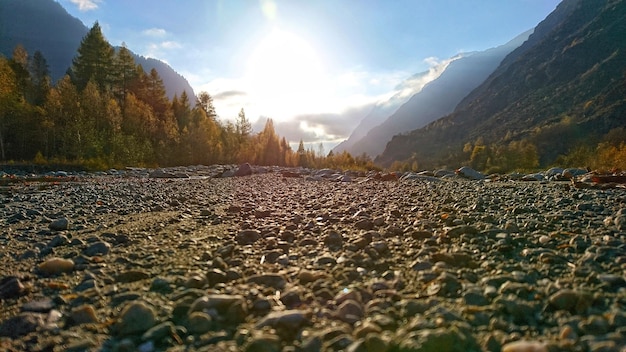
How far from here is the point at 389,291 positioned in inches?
98.0

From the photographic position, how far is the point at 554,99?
112 meters

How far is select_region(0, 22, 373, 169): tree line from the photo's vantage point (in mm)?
30234

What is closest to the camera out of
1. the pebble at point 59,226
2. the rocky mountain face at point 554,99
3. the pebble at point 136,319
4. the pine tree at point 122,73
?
the pebble at point 136,319

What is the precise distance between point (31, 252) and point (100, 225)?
4.91 ft

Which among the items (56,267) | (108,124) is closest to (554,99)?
(108,124)

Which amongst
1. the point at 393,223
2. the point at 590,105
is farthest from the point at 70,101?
the point at 590,105

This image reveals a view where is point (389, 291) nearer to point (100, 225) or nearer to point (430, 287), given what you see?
point (430, 287)

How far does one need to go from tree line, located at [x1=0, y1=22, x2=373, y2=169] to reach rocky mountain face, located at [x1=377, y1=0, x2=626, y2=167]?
59.6m

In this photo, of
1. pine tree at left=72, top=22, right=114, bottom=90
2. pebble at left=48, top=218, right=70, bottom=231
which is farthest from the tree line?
pebble at left=48, top=218, right=70, bottom=231

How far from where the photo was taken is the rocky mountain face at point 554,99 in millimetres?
86250

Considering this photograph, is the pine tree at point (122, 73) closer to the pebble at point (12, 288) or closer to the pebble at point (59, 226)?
the pebble at point (59, 226)

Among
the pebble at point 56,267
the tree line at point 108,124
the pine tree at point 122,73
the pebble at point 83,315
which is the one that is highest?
the pine tree at point 122,73

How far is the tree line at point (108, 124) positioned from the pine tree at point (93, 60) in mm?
99

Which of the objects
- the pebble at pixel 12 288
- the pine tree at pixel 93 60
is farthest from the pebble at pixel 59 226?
the pine tree at pixel 93 60
